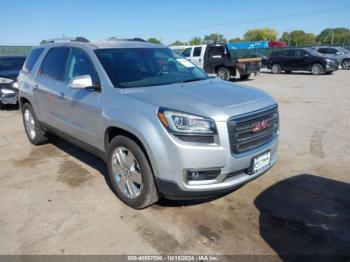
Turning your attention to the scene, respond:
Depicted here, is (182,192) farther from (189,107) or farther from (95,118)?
(95,118)

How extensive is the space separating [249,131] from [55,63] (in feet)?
10.9

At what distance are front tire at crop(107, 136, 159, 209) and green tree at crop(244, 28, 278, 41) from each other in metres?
131

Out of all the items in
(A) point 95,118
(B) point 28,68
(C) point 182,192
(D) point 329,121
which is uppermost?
(B) point 28,68

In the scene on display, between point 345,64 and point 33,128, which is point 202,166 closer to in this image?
point 33,128

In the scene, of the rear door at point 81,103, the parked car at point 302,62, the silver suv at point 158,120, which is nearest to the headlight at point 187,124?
the silver suv at point 158,120

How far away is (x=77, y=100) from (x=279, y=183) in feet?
9.50

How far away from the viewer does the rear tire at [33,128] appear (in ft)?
19.7

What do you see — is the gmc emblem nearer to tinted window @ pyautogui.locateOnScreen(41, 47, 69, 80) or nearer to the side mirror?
the side mirror

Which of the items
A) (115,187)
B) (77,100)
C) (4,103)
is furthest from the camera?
(4,103)

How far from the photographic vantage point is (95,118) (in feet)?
13.2

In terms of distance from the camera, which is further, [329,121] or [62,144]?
[329,121]

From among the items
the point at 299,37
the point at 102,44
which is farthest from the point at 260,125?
the point at 299,37

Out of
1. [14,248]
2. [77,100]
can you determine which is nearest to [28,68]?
[77,100]

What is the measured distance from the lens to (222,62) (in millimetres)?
16234
